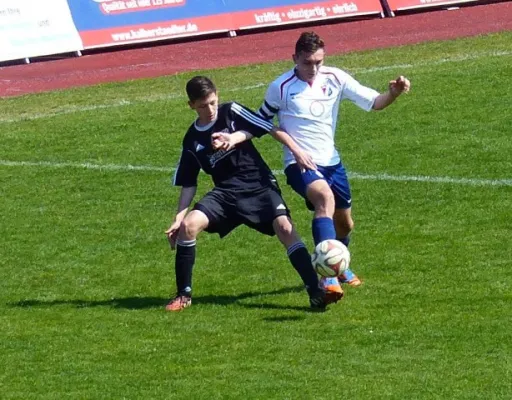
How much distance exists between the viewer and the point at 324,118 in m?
9.37

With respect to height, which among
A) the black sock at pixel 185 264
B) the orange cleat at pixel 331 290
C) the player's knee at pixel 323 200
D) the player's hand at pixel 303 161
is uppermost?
the player's hand at pixel 303 161

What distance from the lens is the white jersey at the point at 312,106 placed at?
9305mm

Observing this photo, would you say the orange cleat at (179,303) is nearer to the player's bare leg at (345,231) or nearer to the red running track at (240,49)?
the player's bare leg at (345,231)

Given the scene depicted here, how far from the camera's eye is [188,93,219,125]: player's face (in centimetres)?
898

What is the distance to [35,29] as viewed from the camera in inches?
896

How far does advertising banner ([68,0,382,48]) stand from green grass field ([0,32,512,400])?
19.9 feet

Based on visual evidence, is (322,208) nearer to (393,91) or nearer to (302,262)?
(302,262)

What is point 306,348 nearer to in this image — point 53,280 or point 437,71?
point 53,280

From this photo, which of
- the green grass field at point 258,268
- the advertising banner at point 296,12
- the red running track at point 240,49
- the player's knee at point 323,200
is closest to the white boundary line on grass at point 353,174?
the green grass field at point 258,268

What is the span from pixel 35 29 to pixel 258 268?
13.6m

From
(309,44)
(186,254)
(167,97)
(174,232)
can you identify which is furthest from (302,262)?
(167,97)

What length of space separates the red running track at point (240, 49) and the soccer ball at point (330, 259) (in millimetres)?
12108

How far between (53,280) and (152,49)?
14.0 metres

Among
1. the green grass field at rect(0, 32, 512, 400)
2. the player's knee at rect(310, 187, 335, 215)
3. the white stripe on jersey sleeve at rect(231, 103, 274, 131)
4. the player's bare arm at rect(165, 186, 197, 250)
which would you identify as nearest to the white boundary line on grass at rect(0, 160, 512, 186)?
the green grass field at rect(0, 32, 512, 400)
